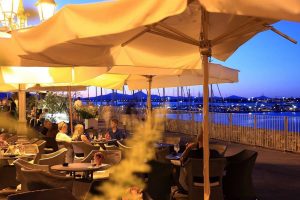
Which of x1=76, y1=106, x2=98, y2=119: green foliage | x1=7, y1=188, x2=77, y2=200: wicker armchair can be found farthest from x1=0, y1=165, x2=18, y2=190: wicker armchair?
x1=76, y1=106, x2=98, y2=119: green foliage

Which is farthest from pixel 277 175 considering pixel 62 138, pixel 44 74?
pixel 44 74

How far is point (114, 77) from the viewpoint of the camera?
11.2 m

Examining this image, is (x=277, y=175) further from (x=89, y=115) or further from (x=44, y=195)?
(x=89, y=115)

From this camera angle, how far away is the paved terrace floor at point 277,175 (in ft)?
26.5

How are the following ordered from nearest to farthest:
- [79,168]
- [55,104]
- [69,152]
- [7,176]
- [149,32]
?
1. [149,32]
2. [79,168]
3. [7,176]
4. [69,152]
5. [55,104]

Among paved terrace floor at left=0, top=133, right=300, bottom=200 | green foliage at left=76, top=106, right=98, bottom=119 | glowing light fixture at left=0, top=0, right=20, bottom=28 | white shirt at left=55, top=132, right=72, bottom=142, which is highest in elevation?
glowing light fixture at left=0, top=0, right=20, bottom=28

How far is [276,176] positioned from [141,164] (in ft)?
29.9

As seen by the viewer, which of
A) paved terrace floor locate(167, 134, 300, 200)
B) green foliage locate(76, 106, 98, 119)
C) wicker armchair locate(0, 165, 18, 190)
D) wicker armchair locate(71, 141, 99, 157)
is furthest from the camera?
green foliage locate(76, 106, 98, 119)

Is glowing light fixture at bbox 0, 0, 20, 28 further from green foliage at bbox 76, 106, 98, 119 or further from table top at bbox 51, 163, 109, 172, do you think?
green foliage at bbox 76, 106, 98, 119

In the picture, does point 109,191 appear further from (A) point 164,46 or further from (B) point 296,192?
(B) point 296,192

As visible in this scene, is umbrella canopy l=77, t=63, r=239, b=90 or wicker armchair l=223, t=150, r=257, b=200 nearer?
wicker armchair l=223, t=150, r=257, b=200

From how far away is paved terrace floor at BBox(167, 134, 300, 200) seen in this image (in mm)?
8086

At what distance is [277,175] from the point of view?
10250 millimetres

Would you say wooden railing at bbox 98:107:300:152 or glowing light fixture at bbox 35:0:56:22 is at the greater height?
glowing light fixture at bbox 35:0:56:22
